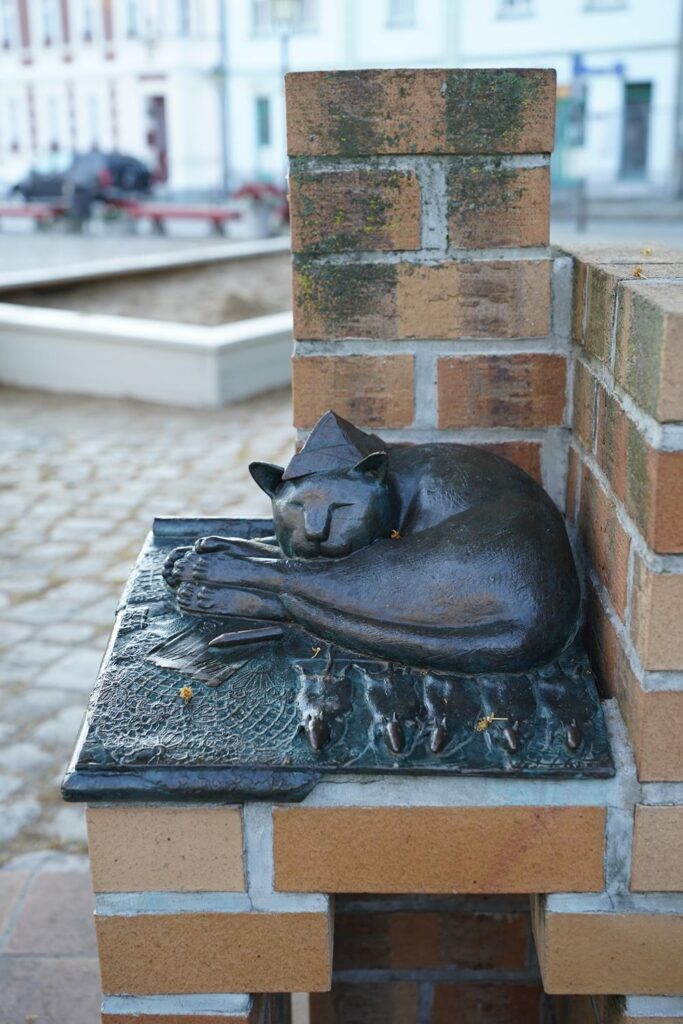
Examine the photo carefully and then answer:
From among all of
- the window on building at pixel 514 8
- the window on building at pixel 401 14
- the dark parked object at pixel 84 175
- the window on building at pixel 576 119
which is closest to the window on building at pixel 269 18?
the window on building at pixel 401 14

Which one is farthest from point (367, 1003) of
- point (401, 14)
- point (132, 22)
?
point (132, 22)

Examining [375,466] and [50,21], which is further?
[50,21]

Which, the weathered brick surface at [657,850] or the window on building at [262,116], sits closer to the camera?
the weathered brick surface at [657,850]

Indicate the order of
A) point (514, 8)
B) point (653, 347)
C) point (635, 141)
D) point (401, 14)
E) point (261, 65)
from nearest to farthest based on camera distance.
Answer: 1. point (653, 347)
2. point (635, 141)
3. point (514, 8)
4. point (401, 14)
5. point (261, 65)

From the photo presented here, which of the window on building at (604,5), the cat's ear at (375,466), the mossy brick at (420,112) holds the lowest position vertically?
the cat's ear at (375,466)

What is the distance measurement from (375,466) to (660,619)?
47 cm

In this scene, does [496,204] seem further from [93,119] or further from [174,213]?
[93,119]

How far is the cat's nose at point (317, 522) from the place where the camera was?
1637 mm

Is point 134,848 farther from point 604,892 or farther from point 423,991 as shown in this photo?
point 423,991

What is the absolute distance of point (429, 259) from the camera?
6.31ft

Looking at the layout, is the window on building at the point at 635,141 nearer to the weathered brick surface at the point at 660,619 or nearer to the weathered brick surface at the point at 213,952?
the weathered brick surface at the point at 660,619

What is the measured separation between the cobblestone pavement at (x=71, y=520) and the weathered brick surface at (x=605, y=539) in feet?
5.36

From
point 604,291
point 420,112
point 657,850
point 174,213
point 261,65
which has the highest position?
point 261,65

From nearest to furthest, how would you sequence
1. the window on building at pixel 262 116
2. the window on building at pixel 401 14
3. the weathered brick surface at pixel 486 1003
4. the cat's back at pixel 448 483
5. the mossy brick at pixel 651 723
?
the mossy brick at pixel 651 723 → the cat's back at pixel 448 483 → the weathered brick surface at pixel 486 1003 → the window on building at pixel 401 14 → the window on building at pixel 262 116
